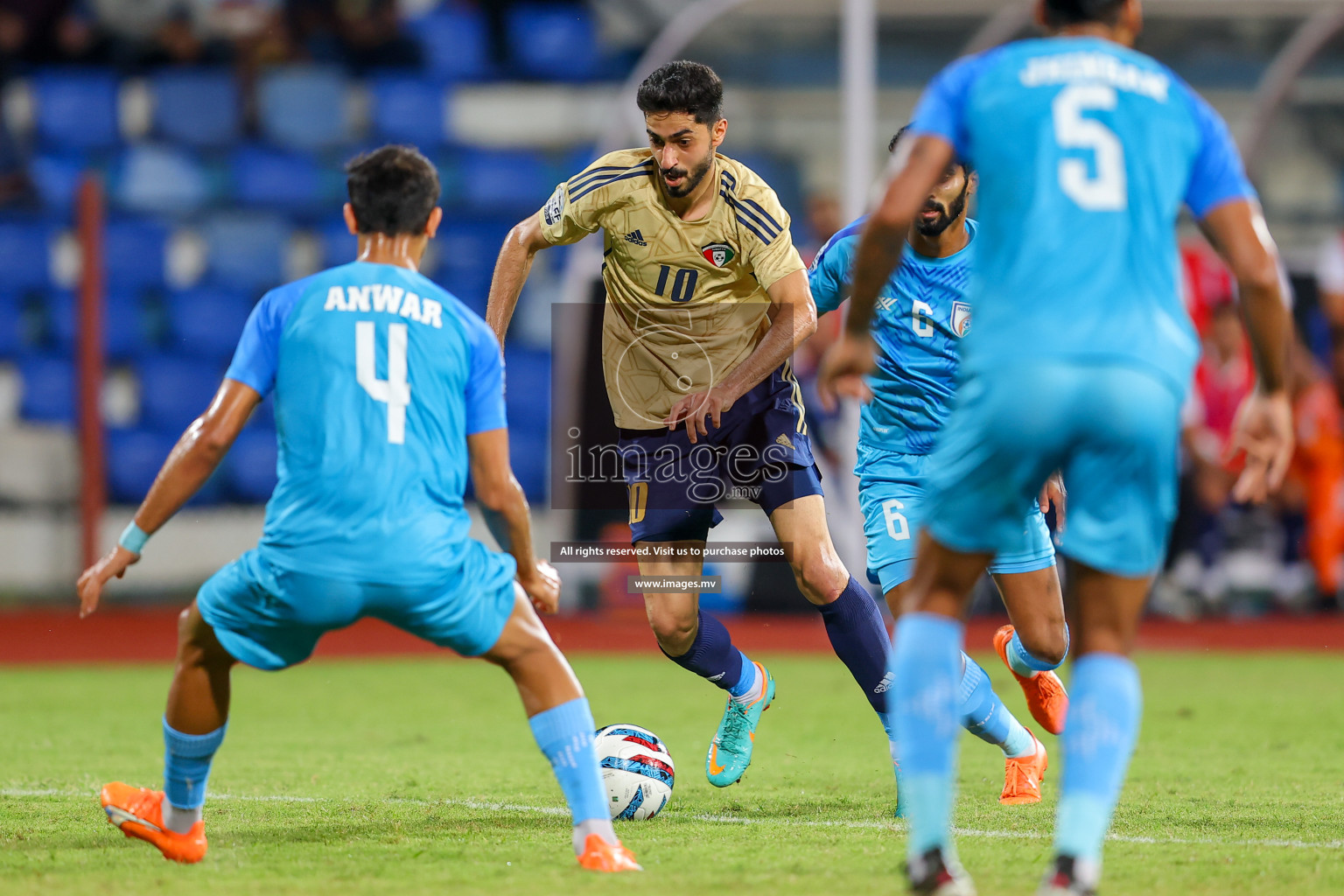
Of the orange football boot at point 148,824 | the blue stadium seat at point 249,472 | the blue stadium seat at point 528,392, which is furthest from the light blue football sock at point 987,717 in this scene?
the blue stadium seat at point 249,472

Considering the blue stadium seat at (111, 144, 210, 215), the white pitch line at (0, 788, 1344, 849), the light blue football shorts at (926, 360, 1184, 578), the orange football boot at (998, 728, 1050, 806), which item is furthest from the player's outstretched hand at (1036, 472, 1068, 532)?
the blue stadium seat at (111, 144, 210, 215)

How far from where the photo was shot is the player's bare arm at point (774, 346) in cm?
550

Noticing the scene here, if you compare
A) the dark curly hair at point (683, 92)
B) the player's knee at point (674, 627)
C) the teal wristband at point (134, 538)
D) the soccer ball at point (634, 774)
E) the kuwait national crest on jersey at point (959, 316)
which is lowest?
the soccer ball at point (634, 774)

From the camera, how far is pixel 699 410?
556cm

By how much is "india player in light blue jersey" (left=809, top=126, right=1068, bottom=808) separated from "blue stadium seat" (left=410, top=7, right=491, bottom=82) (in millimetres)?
12556

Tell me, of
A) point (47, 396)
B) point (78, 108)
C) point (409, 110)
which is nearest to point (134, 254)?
point (47, 396)

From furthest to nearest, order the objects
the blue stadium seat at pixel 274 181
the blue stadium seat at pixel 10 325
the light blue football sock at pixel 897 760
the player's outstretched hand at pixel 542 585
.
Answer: the blue stadium seat at pixel 274 181
the blue stadium seat at pixel 10 325
the light blue football sock at pixel 897 760
the player's outstretched hand at pixel 542 585

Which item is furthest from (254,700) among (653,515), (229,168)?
(229,168)

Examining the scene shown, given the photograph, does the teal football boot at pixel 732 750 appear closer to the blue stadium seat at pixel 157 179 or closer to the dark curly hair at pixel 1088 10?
the dark curly hair at pixel 1088 10

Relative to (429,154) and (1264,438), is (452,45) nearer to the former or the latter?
(429,154)

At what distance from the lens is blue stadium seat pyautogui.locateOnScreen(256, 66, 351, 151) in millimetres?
16625

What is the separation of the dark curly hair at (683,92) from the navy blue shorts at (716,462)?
100cm

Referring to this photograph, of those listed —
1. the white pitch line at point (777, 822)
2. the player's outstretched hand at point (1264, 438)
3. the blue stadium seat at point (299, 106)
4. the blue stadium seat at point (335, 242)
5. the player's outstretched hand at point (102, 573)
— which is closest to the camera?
the player's outstretched hand at point (1264, 438)

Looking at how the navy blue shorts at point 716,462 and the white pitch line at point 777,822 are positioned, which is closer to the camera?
the white pitch line at point 777,822
